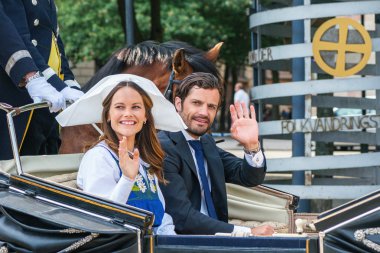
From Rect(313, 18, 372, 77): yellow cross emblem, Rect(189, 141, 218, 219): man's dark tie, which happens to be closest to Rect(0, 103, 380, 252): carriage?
Rect(189, 141, 218, 219): man's dark tie

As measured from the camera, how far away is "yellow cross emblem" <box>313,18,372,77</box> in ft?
21.9

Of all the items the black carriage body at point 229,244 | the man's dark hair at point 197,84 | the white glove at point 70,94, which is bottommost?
the black carriage body at point 229,244

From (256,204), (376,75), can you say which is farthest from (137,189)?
(376,75)

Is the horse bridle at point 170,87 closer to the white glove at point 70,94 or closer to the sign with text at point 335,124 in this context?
the white glove at point 70,94

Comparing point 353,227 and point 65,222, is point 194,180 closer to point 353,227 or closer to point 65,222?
point 65,222

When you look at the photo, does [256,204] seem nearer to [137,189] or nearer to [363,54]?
[137,189]

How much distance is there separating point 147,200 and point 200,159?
0.62 meters

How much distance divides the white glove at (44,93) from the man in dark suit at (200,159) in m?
0.53

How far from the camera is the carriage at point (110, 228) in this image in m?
2.79

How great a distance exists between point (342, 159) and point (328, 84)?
0.60 metres

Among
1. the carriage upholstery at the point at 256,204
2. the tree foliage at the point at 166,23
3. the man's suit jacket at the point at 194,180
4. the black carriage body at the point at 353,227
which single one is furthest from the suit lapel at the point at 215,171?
the tree foliage at the point at 166,23

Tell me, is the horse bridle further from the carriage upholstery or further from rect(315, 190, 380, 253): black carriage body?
rect(315, 190, 380, 253): black carriage body

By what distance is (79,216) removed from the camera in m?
3.05

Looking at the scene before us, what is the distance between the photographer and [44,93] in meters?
4.27
